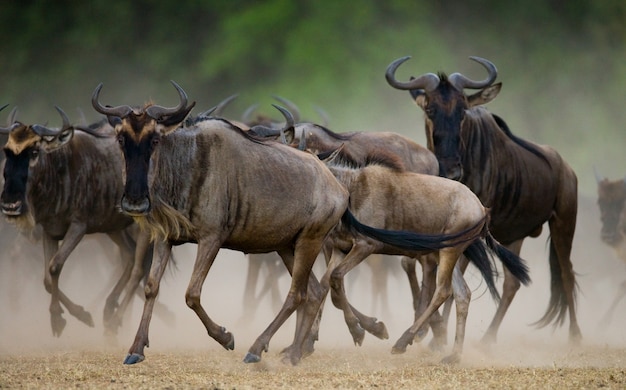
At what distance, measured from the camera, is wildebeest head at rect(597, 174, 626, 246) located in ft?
55.2

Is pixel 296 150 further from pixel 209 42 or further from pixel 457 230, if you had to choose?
pixel 209 42

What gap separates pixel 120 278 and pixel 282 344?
1.79 meters

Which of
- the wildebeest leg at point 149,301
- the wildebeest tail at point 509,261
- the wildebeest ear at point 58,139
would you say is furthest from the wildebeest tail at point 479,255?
the wildebeest ear at point 58,139

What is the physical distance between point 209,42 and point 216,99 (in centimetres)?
278

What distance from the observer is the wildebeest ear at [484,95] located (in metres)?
11.6

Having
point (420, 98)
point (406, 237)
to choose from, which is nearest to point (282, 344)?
point (420, 98)

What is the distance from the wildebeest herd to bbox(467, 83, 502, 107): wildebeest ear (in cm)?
3

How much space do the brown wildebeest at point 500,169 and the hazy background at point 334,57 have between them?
14672 mm

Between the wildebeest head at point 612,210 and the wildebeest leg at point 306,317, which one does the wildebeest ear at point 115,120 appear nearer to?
the wildebeest leg at point 306,317

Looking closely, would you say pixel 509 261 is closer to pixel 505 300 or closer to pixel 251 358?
pixel 505 300

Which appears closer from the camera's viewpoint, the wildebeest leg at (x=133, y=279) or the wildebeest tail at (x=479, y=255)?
the wildebeest tail at (x=479, y=255)

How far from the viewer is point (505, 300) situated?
40.3 ft

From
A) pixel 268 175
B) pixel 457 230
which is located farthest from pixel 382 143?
pixel 268 175

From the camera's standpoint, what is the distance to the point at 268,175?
29.2 feet
